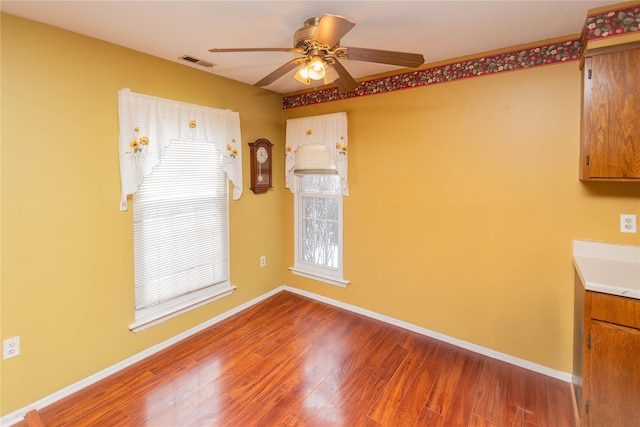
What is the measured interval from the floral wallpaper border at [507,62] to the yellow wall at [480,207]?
6 cm

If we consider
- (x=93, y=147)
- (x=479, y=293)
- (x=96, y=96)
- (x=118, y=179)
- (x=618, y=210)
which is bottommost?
(x=479, y=293)

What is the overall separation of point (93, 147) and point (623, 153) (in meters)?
3.39

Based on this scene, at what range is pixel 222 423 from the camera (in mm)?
1872

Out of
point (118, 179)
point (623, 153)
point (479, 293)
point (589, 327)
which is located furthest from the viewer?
point (479, 293)

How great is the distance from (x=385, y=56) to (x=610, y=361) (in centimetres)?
197

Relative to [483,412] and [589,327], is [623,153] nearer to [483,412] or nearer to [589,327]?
[589,327]

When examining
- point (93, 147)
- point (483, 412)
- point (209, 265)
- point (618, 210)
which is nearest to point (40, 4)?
point (93, 147)

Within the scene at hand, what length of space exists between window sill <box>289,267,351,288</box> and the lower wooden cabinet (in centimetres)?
206

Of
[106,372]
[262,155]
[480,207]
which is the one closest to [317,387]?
[106,372]

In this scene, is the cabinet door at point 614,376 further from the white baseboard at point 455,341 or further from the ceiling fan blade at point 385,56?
the ceiling fan blade at point 385,56

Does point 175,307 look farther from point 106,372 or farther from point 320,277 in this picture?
point 320,277

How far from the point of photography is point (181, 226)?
277cm

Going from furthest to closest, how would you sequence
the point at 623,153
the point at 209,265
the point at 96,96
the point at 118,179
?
the point at 209,265, the point at 118,179, the point at 96,96, the point at 623,153

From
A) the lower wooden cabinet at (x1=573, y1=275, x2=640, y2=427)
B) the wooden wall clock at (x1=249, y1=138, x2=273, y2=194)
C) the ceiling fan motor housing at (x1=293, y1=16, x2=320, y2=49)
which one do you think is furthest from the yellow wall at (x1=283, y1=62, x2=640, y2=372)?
the ceiling fan motor housing at (x1=293, y1=16, x2=320, y2=49)
